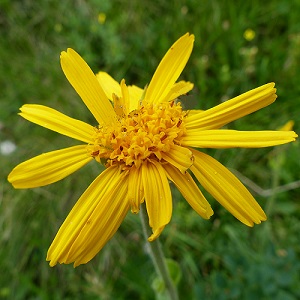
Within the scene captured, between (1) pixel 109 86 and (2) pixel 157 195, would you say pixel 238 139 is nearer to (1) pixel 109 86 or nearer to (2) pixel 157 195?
(2) pixel 157 195

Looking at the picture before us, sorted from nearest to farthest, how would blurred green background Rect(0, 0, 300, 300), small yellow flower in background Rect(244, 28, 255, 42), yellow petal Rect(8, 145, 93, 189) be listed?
yellow petal Rect(8, 145, 93, 189)
blurred green background Rect(0, 0, 300, 300)
small yellow flower in background Rect(244, 28, 255, 42)

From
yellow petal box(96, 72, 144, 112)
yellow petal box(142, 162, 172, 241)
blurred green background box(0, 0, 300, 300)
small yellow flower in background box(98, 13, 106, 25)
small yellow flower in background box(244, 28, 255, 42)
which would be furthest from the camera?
small yellow flower in background box(98, 13, 106, 25)

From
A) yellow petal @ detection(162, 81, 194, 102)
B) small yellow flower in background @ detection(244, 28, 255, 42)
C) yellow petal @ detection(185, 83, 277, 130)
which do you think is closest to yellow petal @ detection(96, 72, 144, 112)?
yellow petal @ detection(162, 81, 194, 102)

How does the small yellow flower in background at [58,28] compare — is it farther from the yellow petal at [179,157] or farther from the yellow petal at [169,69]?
the yellow petal at [179,157]

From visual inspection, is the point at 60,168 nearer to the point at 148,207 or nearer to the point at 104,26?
the point at 148,207

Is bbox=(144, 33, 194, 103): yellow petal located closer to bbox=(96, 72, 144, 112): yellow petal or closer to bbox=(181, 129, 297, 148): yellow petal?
bbox=(96, 72, 144, 112): yellow petal

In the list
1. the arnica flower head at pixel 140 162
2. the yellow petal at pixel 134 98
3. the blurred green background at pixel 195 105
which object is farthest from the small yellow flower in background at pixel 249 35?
the arnica flower head at pixel 140 162

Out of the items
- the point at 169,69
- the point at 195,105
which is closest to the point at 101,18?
the point at 195,105
